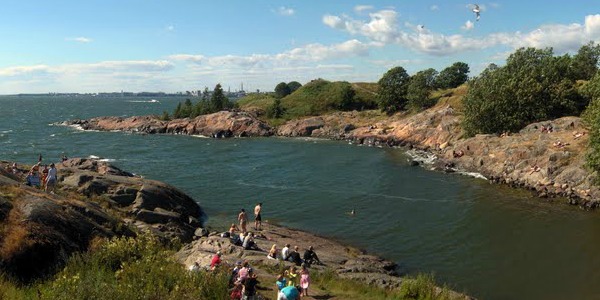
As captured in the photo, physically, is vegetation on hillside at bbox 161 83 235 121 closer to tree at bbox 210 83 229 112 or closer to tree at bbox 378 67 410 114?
tree at bbox 210 83 229 112

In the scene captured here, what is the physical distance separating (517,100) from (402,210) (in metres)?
42.1

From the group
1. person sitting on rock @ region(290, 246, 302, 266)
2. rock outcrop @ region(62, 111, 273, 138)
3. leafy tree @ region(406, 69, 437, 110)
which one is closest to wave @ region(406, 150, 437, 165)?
leafy tree @ region(406, 69, 437, 110)

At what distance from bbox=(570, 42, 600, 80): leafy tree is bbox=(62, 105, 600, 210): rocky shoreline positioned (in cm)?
2680

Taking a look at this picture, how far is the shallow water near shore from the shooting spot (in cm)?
3172

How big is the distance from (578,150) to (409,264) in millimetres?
34845

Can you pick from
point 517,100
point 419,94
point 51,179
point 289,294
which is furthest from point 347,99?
point 289,294

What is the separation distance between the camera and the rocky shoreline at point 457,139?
5232 centimetres

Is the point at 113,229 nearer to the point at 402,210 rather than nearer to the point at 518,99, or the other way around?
→ the point at 402,210

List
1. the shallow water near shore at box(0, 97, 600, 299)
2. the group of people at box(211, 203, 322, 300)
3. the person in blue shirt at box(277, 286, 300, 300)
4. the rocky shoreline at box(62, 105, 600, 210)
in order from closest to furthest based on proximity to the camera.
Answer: the group of people at box(211, 203, 322, 300) < the person in blue shirt at box(277, 286, 300, 300) < the shallow water near shore at box(0, 97, 600, 299) < the rocky shoreline at box(62, 105, 600, 210)

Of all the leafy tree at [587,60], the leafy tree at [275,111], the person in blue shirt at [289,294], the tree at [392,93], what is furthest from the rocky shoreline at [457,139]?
the person in blue shirt at [289,294]

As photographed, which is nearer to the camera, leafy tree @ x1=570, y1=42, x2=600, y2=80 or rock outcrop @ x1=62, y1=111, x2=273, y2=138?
leafy tree @ x1=570, y1=42, x2=600, y2=80

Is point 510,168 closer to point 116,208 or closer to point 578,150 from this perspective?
point 578,150

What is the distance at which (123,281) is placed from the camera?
15227mm

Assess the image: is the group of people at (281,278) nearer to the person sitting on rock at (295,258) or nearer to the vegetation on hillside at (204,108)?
the person sitting on rock at (295,258)
